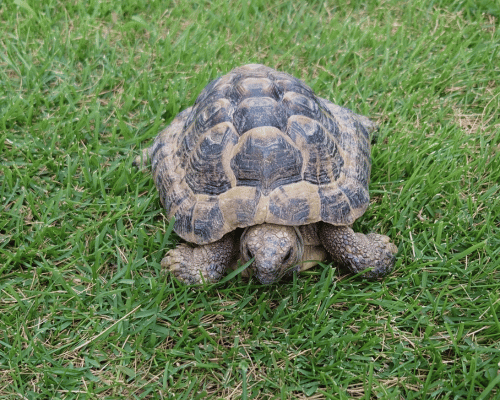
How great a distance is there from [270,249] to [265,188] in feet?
1.17

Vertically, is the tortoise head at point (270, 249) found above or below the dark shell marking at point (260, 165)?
below

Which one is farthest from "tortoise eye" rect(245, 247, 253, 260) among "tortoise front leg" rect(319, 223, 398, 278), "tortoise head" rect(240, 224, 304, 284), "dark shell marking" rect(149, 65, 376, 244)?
"tortoise front leg" rect(319, 223, 398, 278)

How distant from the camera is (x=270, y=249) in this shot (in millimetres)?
→ 2539

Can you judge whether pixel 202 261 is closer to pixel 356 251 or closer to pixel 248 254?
pixel 248 254

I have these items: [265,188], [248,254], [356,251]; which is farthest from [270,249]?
[356,251]

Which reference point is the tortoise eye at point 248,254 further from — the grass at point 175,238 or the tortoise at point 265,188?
the grass at point 175,238

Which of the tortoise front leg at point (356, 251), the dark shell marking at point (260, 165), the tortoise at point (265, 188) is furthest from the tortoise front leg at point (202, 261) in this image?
the tortoise front leg at point (356, 251)

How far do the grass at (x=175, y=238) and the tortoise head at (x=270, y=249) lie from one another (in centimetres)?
24

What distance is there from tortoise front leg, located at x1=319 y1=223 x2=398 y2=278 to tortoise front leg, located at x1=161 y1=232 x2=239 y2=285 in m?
0.61

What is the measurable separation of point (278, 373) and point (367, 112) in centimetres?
234

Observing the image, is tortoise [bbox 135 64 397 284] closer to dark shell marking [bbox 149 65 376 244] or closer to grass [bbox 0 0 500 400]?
dark shell marking [bbox 149 65 376 244]

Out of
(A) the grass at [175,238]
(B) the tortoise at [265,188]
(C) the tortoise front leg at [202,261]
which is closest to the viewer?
(A) the grass at [175,238]

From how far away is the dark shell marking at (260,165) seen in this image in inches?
104

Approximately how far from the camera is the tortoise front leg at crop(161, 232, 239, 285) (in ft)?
9.16
